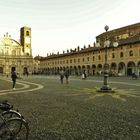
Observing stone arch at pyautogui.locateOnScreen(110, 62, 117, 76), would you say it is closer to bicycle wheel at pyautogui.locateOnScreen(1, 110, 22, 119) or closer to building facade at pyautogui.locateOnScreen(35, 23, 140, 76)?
building facade at pyautogui.locateOnScreen(35, 23, 140, 76)

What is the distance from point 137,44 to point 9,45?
56.1 meters

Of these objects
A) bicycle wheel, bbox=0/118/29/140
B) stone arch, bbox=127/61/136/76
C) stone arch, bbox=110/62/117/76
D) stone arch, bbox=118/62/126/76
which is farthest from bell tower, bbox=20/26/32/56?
bicycle wheel, bbox=0/118/29/140

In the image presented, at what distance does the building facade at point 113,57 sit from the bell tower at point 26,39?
41.5 ft

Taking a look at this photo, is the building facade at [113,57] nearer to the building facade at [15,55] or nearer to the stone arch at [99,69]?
the stone arch at [99,69]

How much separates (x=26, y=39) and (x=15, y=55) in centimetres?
954

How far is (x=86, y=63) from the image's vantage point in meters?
75.7

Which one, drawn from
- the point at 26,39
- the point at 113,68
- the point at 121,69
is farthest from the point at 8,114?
the point at 26,39

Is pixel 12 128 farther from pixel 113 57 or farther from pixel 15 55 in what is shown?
pixel 15 55

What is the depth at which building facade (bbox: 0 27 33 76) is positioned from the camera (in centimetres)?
9300

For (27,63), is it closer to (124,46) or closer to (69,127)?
(124,46)

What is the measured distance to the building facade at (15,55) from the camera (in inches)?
3661

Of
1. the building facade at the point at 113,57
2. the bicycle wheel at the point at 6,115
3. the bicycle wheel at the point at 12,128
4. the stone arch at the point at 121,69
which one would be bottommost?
the bicycle wheel at the point at 12,128

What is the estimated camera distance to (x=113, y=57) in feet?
211

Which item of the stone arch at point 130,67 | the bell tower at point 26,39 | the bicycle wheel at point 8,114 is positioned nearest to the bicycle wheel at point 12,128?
the bicycle wheel at point 8,114
